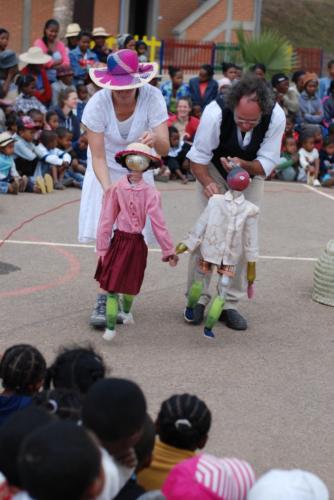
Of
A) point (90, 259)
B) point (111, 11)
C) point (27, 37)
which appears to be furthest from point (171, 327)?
point (111, 11)

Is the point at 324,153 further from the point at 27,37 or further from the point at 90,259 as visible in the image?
the point at 27,37

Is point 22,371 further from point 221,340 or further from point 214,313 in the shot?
point 221,340

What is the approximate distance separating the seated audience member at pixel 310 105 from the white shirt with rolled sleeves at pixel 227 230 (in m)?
9.20

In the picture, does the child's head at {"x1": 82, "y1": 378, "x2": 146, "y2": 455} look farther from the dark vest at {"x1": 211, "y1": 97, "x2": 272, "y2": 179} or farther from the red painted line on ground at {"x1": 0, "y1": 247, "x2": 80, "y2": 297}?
the red painted line on ground at {"x1": 0, "y1": 247, "x2": 80, "y2": 297}

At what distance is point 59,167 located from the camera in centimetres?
1162

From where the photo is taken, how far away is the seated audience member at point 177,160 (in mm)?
12828

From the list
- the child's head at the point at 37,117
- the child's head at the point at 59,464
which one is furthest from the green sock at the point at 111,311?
the child's head at the point at 37,117

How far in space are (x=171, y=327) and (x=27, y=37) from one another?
60.0 ft

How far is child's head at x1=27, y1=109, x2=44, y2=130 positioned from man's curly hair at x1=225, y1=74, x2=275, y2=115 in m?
5.86

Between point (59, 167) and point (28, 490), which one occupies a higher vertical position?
point (28, 490)

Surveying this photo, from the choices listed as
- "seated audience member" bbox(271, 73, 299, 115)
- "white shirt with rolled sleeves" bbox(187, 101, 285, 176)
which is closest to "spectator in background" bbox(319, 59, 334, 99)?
"seated audience member" bbox(271, 73, 299, 115)

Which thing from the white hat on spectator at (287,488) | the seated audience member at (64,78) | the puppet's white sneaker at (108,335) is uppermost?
the white hat on spectator at (287,488)

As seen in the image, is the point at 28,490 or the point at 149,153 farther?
the point at 149,153

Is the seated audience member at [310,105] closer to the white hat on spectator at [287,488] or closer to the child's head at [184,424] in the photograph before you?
the child's head at [184,424]
